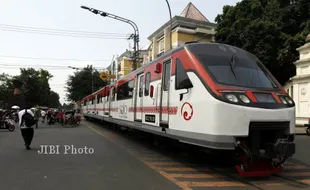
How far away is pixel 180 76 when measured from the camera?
9.01 m

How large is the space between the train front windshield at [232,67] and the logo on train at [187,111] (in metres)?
0.95

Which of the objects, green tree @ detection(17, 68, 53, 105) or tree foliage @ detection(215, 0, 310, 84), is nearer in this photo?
tree foliage @ detection(215, 0, 310, 84)

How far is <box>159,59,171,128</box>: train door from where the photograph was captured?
9.79 metres

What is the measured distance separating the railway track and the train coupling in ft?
0.61

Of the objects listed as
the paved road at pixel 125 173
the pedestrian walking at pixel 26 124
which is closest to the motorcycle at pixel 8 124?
the pedestrian walking at pixel 26 124

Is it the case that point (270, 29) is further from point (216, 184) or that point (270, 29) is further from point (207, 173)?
point (216, 184)

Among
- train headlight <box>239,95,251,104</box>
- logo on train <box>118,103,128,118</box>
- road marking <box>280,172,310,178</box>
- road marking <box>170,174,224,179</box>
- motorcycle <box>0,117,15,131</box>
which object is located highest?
train headlight <box>239,95,251,104</box>

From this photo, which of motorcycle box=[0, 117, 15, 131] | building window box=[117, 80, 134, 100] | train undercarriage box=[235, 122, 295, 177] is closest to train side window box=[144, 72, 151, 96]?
building window box=[117, 80, 134, 100]

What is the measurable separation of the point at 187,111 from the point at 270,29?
22.4 metres

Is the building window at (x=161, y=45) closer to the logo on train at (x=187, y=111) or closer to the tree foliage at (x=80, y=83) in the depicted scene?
the tree foliage at (x=80, y=83)

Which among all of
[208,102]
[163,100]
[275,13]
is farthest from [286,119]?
[275,13]

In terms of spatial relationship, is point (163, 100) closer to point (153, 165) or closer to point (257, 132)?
point (153, 165)

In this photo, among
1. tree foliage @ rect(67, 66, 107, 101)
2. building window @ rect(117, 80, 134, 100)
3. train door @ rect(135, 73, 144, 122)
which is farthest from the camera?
tree foliage @ rect(67, 66, 107, 101)

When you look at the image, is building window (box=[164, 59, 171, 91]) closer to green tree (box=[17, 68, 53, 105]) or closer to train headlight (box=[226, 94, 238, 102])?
train headlight (box=[226, 94, 238, 102])
